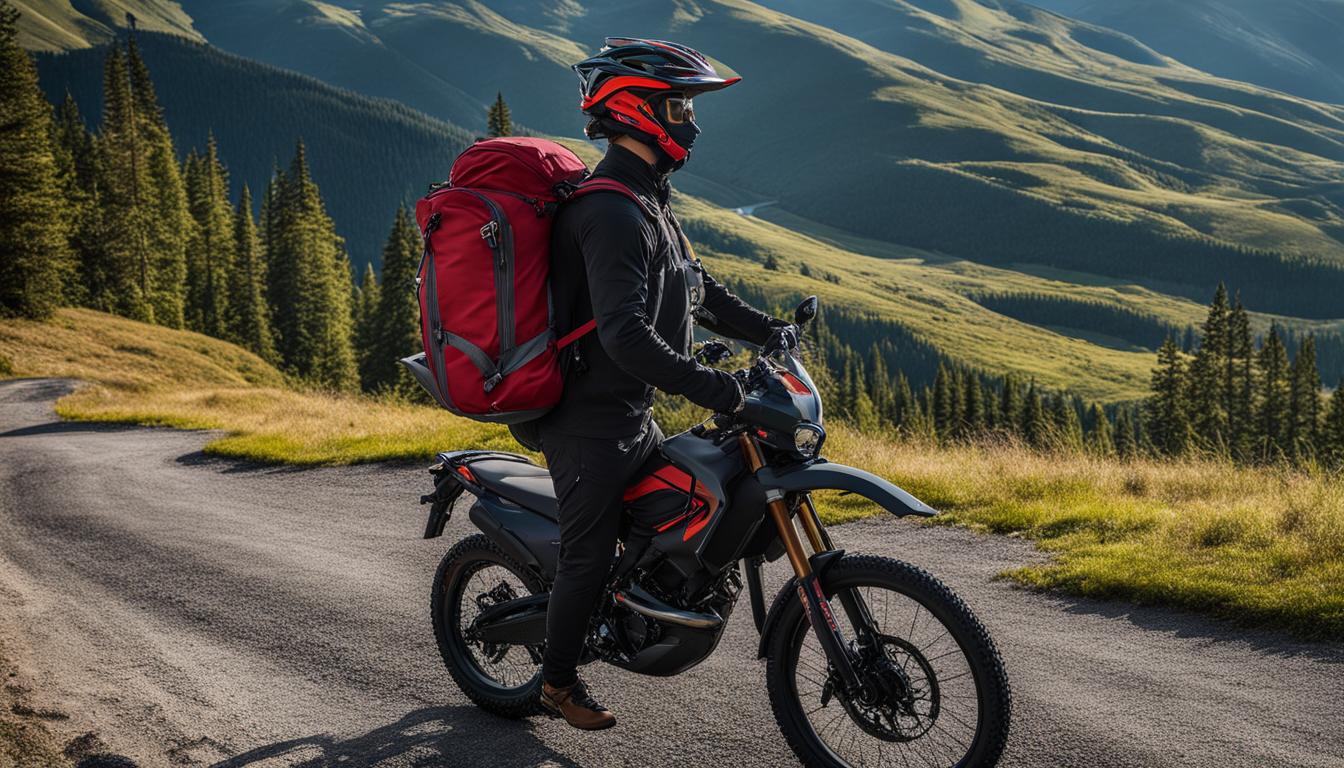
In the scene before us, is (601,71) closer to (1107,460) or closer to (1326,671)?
(1326,671)

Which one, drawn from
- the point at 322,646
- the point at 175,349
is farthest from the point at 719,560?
the point at 175,349

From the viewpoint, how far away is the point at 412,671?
22.2ft

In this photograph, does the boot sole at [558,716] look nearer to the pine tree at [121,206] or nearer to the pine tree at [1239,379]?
the pine tree at [121,206]

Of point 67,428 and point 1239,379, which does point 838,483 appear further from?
point 1239,379

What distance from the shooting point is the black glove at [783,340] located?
4.88 meters

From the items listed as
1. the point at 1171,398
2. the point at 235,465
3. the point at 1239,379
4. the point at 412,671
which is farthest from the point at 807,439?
the point at 1239,379

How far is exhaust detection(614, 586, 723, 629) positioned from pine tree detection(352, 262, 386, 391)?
→ 219 ft

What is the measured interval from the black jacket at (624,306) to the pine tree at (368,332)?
220 ft

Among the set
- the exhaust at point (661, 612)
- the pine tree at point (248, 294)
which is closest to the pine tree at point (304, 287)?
the pine tree at point (248, 294)

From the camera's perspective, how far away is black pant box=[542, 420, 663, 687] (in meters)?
4.88

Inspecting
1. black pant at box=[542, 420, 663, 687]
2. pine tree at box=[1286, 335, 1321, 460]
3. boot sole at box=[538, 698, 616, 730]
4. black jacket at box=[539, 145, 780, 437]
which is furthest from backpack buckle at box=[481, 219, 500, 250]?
pine tree at box=[1286, 335, 1321, 460]

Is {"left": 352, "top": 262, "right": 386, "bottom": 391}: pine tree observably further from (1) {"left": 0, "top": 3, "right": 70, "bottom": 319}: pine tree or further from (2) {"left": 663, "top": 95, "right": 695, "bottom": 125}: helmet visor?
(2) {"left": 663, "top": 95, "right": 695, "bottom": 125}: helmet visor

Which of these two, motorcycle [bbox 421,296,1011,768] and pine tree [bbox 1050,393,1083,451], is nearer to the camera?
motorcycle [bbox 421,296,1011,768]

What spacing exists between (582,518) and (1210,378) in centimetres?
8273
